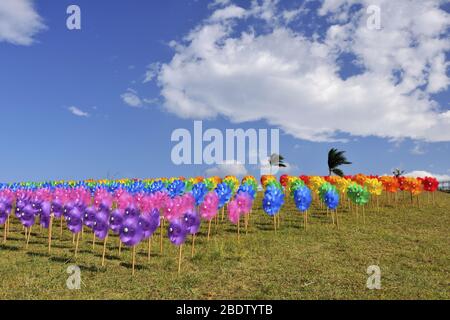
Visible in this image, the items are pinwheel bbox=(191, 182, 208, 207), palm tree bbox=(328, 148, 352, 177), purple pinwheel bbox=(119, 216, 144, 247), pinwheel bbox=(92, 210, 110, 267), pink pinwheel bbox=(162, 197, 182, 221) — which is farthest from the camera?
palm tree bbox=(328, 148, 352, 177)

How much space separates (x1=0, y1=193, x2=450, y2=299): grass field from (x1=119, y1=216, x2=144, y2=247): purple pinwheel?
2.85 ft

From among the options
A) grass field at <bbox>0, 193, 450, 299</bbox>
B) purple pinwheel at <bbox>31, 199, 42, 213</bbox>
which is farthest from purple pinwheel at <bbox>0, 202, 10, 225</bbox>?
purple pinwheel at <bbox>31, 199, 42, 213</bbox>

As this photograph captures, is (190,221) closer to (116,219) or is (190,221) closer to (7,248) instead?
(116,219)

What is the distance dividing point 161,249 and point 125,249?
154cm

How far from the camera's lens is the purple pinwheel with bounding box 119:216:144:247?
37.6 ft

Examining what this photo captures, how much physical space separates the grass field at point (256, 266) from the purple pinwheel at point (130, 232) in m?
0.87

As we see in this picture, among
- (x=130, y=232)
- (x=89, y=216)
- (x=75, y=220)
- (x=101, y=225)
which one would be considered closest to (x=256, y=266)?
(x=130, y=232)

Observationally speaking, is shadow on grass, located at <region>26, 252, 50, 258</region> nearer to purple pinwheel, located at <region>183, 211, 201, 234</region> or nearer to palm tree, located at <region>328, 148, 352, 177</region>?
purple pinwheel, located at <region>183, 211, 201, 234</region>

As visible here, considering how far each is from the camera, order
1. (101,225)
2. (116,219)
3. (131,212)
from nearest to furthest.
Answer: (131,212) → (116,219) → (101,225)

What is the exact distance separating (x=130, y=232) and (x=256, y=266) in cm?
376

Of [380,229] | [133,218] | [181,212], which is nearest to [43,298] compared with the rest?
[133,218]

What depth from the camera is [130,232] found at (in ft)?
37.7

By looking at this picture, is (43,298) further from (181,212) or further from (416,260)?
(416,260)

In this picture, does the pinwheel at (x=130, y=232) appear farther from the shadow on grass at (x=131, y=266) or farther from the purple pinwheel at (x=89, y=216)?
the purple pinwheel at (x=89, y=216)
